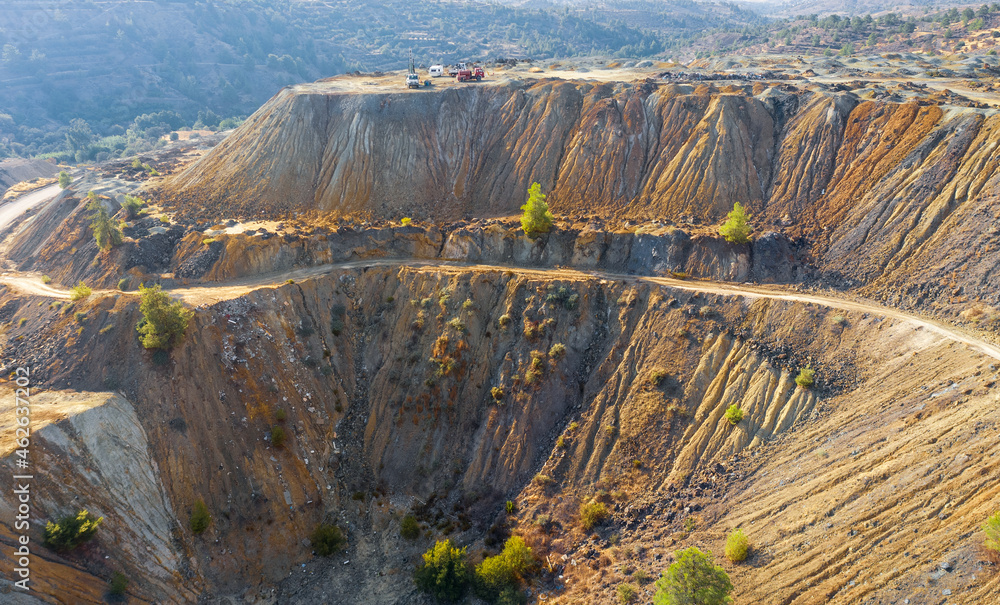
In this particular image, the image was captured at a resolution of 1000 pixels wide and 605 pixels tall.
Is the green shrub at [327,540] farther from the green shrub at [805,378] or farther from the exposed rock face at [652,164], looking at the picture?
the green shrub at [805,378]

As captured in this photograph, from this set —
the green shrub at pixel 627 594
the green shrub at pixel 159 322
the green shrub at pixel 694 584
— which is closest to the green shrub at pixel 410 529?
the green shrub at pixel 627 594

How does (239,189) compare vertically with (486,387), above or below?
above

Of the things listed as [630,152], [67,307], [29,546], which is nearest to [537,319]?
[630,152]

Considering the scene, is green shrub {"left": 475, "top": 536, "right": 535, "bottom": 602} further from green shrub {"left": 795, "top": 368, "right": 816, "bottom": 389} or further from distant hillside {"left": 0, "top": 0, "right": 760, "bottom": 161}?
distant hillside {"left": 0, "top": 0, "right": 760, "bottom": 161}

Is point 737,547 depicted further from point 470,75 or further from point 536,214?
point 470,75

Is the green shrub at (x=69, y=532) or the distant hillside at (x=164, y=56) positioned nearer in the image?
the green shrub at (x=69, y=532)

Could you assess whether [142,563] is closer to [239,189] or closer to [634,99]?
[239,189]
